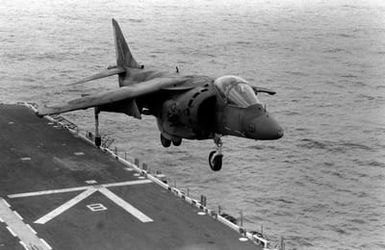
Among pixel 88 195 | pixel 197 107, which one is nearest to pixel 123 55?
pixel 88 195

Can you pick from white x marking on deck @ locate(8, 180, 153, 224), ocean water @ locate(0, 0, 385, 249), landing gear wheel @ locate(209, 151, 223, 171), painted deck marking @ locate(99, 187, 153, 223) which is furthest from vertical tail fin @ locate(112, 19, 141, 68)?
landing gear wheel @ locate(209, 151, 223, 171)

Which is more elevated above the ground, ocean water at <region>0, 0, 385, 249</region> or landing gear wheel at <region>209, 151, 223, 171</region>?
landing gear wheel at <region>209, 151, 223, 171</region>

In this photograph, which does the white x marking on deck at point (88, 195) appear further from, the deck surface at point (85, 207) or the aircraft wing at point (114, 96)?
the aircraft wing at point (114, 96)

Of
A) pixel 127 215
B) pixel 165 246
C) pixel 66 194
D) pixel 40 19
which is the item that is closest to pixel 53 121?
pixel 66 194

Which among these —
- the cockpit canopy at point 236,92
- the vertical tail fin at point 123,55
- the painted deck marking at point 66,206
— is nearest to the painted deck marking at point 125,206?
the painted deck marking at point 66,206

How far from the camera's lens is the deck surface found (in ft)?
114

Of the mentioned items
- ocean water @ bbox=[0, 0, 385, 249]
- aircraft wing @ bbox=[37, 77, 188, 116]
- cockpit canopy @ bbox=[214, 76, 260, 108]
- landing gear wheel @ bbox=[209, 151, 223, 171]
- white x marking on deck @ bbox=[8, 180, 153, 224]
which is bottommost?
ocean water @ bbox=[0, 0, 385, 249]

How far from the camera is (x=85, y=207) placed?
39.8 m

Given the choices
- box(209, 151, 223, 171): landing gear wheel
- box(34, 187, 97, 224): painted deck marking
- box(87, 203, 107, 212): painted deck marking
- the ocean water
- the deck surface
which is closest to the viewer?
box(209, 151, 223, 171): landing gear wheel

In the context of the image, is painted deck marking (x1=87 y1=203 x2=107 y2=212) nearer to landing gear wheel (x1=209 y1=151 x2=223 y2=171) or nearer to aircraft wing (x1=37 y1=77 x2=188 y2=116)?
aircraft wing (x1=37 y1=77 x2=188 y2=116)

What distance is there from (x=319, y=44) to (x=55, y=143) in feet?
313

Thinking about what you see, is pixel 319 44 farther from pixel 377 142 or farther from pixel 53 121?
pixel 53 121

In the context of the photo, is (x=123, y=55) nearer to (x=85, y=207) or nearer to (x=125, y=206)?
(x=125, y=206)

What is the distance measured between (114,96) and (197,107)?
20.0 ft
